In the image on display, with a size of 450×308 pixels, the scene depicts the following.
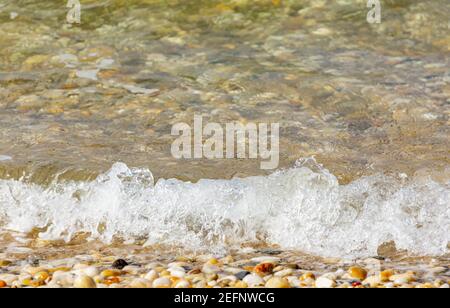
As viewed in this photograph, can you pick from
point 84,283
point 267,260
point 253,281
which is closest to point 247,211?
point 267,260

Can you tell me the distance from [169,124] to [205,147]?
518mm

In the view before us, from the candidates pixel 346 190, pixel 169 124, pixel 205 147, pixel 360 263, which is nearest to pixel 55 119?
pixel 169 124

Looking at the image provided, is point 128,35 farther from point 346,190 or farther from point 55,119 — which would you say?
point 346,190

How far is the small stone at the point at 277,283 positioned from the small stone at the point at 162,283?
1.61 ft

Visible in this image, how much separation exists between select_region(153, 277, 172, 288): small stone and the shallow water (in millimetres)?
735

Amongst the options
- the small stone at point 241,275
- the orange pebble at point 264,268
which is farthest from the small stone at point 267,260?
the small stone at point 241,275

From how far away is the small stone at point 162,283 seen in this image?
3859 millimetres

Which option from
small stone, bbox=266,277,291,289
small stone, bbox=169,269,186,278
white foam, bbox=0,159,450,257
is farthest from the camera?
white foam, bbox=0,159,450,257

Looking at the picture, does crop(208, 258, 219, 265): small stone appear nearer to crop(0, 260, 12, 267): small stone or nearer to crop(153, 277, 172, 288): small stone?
crop(153, 277, 172, 288): small stone

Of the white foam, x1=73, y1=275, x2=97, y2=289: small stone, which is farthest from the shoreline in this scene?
the white foam

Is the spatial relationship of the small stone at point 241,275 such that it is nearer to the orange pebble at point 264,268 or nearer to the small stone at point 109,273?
the orange pebble at point 264,268

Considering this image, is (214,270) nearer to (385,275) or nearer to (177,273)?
(177,273)

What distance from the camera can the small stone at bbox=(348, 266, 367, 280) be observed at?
13.1 ft

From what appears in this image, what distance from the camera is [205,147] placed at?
572 cm
